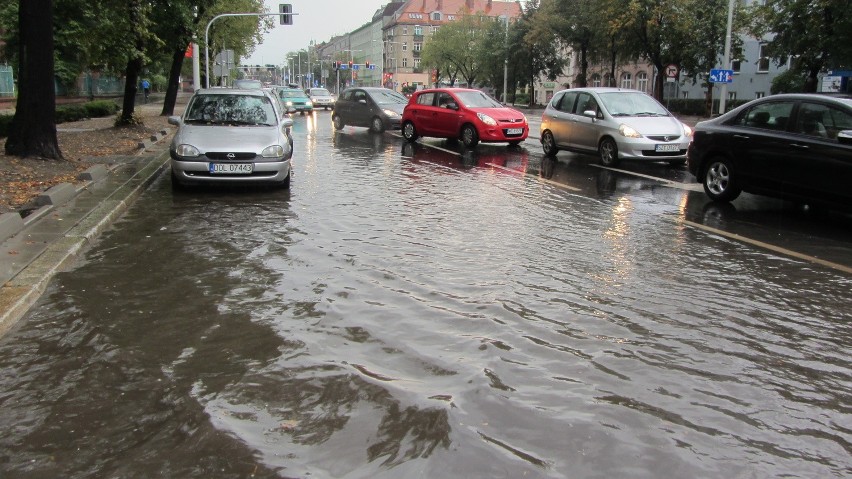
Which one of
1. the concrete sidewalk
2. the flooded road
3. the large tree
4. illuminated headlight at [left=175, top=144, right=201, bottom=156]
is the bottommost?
the flooded road

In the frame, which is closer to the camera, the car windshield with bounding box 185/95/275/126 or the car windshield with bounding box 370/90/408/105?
the car windshield with bounding box 185/95/275/126

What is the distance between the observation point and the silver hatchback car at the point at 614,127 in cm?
1402

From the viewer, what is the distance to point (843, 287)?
5.98 meters

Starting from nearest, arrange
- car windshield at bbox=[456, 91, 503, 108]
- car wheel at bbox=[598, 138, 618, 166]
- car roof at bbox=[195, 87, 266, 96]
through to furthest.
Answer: car roof at bbox=[195, 87, 266, 96]
car wheel at bbox=[598, 138, 618, 166]
car windshield at bbox=[456, 91, 503, 108]

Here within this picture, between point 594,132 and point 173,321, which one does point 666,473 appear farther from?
point 594,132

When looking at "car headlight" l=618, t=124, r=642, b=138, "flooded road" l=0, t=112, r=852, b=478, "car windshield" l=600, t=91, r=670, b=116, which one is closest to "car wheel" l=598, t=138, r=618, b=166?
"car headlight" l=618, t=124, r=642, b=138

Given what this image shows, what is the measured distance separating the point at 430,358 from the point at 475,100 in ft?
53.4

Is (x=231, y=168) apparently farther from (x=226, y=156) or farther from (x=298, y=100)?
(x=298, y=100)

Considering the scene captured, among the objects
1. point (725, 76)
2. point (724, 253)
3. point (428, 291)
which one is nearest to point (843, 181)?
point (724, 253)

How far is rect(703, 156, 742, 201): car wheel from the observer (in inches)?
394

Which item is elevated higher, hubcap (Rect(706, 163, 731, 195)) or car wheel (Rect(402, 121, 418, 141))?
car wheel (Rect(402, 121, 418, 141))

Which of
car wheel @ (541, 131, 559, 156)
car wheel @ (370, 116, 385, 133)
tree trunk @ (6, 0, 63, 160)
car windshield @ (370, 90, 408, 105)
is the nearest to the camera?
tree trunk @ (6, 0, 63, 160)

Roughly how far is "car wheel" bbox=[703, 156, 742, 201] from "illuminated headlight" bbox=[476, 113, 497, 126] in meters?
8.47

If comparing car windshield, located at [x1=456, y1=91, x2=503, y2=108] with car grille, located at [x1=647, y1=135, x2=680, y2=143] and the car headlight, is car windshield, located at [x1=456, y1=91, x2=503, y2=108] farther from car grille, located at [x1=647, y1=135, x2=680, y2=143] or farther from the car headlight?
car grille, located at [x1=647, y1=135, x2=680, y2=143]
